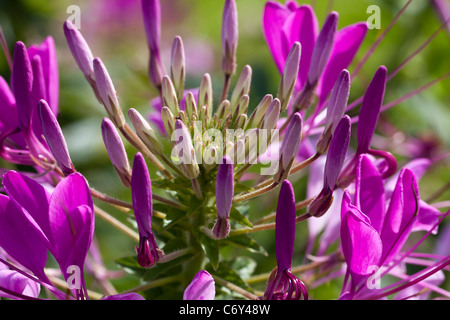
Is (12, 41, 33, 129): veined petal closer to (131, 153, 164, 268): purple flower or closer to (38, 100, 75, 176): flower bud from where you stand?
(38, 100, 75, 176): flower bud

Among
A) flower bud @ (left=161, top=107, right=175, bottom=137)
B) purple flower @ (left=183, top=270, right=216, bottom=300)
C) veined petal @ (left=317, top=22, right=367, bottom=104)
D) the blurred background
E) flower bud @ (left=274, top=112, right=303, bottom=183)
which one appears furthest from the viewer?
the blurred background

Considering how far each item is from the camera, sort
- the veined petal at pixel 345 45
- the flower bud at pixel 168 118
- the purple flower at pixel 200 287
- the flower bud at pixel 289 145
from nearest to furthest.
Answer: the purple flower at pixel 200 287 < the flower bud at pixel 289 145 < the flower bud at pixel 168 118 < the veined petal at pixel 345 45

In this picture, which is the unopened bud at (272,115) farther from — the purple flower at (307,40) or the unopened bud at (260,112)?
the purple flower at (307,40)

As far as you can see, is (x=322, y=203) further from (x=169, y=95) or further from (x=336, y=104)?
(x=169, y=95)

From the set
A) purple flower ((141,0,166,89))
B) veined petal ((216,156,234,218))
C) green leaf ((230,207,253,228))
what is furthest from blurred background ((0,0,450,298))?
veined petal ((216,156,234,218))

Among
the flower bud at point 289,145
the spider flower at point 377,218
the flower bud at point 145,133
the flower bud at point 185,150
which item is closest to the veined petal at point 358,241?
the spider flower at point 377,218

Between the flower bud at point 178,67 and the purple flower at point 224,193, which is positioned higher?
the flower bud at point 178,67
